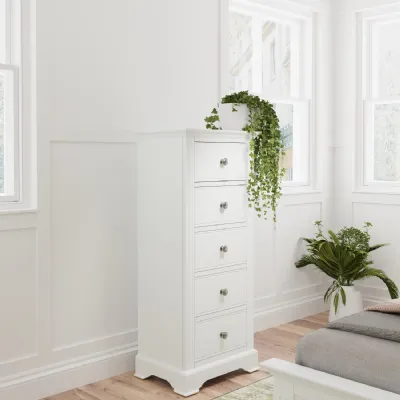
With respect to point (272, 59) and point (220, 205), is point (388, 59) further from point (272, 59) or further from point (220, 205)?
point (220, 205)

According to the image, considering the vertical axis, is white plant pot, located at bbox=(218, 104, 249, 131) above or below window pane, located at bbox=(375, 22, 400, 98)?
below

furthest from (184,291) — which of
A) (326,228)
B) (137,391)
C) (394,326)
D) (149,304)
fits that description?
(326,228)

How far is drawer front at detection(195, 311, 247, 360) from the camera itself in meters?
3.23

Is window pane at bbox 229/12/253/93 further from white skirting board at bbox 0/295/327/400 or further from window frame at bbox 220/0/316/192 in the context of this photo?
white skirting board at bbox 0/295/327/400

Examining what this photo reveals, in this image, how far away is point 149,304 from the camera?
3350 millimetres

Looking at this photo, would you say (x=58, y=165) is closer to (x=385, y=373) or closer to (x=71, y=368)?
(x=71, y=368)

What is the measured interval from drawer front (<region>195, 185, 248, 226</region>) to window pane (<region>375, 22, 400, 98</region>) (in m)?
2.00

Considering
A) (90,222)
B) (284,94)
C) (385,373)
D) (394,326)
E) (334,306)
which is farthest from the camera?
(284,94)

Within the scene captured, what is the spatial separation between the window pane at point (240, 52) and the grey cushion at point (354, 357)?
7.77 ft

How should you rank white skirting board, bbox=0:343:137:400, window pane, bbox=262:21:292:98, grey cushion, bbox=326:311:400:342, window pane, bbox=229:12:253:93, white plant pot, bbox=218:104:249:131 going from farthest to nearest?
window pane, bbox=262:21:292:98 → window pane, bbox=229:12:253:93 → white plant pot, bbox=218:104:249:131 → white skirting board, bbox=0:343:137:400 → grey cushion, bbox=326:311:400:342

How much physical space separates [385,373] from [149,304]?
60.9 inches

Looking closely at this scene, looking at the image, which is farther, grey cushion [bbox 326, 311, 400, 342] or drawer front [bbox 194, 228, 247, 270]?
drawer front [bbox 194, 228, 247, 270]

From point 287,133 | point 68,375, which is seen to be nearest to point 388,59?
point 287,133

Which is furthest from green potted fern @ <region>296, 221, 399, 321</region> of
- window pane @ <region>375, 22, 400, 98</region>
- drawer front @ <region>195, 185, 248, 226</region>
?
drawer front @ <region>195, 185, 248, 226</region>
